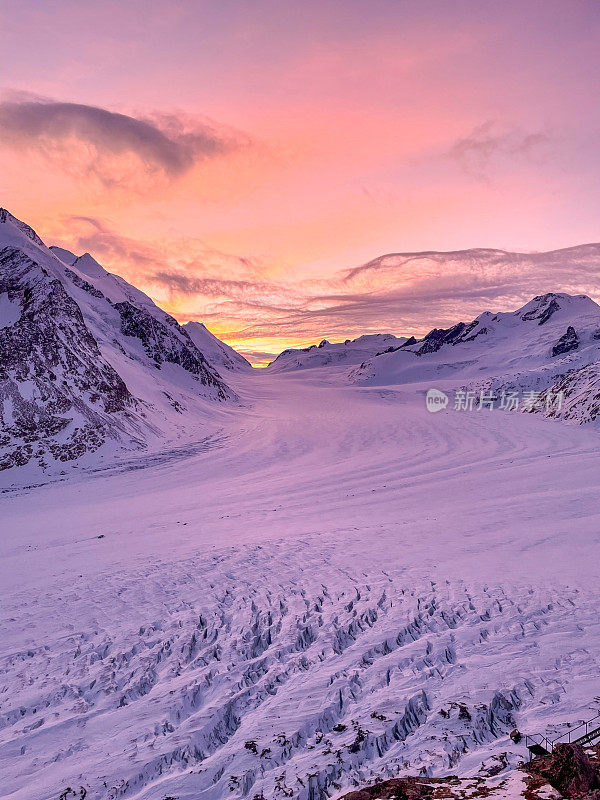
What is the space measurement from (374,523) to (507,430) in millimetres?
25202

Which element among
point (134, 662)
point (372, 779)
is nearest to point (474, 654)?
point (372, 779)

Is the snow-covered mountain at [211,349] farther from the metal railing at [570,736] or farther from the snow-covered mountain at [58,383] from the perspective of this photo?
the metal railing at [570,736]

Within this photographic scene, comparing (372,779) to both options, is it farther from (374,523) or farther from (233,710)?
(374,523)

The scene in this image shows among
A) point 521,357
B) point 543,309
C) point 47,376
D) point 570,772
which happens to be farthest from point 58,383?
point 543,309

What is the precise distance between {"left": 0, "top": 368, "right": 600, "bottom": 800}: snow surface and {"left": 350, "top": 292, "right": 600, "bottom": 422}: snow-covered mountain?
28.5 meters

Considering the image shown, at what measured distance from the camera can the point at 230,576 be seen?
10422 millimetres

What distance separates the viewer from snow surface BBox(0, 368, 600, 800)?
5289 mm

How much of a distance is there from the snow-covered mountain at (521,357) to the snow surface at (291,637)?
93.4ft


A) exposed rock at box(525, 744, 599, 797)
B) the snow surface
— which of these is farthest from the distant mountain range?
exposed rock at box(525, 744, 599, 797)

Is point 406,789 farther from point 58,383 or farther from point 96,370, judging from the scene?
point 96,370

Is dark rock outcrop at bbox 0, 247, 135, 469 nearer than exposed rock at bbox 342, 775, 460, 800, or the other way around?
exposed rock at bbox 342, 775, 460, 800

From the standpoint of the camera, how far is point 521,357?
8594 cm

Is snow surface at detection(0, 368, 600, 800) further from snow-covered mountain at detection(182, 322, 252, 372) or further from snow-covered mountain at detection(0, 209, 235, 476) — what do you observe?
snow-covered mountain at detection(182, 322, 252, 372)

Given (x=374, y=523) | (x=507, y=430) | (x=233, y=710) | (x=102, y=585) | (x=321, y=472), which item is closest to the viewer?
(x=233, y=710)
